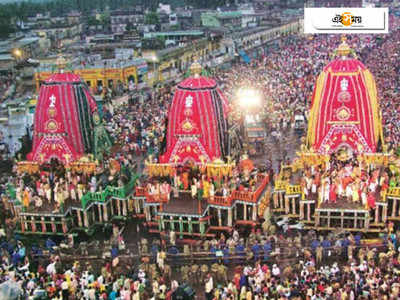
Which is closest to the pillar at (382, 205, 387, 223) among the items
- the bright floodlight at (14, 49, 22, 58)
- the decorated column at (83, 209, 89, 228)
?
the decorated column at (83, 209, 89, 228)

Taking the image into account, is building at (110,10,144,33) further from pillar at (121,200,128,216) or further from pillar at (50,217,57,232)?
pillar at (50,217,57,232)

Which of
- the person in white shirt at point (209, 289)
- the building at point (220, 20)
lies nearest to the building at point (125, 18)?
the building at point (220, 20)

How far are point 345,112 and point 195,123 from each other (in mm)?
5920

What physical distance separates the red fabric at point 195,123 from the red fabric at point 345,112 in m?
4.17

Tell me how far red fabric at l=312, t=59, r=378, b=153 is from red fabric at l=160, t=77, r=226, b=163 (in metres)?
4.17

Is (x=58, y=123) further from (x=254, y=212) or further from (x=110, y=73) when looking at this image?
(x=110, y=73)

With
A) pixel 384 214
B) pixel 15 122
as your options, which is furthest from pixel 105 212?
pixel 15 122

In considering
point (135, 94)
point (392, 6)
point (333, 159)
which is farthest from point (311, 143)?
point (392, 6)

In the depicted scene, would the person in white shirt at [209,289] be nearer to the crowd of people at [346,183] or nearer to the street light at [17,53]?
the crowd of people at [346,183]

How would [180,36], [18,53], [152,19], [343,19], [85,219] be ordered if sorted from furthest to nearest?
[152,19], [180,36], [18,53], [343,19], [85,219]

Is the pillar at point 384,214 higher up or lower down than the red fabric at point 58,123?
lower down

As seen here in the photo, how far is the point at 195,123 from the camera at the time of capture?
74.6 ft

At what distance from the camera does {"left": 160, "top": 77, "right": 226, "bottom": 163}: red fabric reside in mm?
22734

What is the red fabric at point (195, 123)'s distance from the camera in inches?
895
